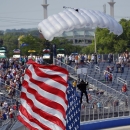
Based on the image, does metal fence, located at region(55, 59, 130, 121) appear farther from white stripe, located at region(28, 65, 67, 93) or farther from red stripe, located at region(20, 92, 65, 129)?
white stripe, located at region(28, 65, 67, 93)

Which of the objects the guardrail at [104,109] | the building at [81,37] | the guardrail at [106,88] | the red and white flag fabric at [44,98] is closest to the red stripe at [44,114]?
the red and white flag fabric at [44,98]

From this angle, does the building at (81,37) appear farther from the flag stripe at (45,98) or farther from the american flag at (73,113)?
the flag stripe at (45,98)

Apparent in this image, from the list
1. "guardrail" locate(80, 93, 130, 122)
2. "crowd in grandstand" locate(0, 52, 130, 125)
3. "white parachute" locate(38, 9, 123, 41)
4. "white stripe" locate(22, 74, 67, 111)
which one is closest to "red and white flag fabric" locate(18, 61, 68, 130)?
"white stripe" locate(22, 74, 67, 111)

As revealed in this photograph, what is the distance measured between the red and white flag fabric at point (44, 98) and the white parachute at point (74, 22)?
316 inches

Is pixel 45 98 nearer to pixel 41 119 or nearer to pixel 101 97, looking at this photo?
pixel 41 119

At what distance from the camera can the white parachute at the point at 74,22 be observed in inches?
663

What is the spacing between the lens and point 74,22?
17000 millimetres

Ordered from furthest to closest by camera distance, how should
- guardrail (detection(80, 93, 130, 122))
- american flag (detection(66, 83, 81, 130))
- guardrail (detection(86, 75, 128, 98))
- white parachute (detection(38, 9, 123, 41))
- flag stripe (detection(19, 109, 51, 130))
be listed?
guardrail (detection(86, 75, 128, 98))
guardrail (detection(80, 93, 130, 122))
white parachute (detection(38, 9, 123, 41))
american flag (detection(66, 83, 81, 130))
flag stripe (detection(19, 109, 51, 130))

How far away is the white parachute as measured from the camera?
55.3ft

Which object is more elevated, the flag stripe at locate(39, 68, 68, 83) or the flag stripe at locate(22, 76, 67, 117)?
the flag stripe at locate(39, 68, 68, 83)

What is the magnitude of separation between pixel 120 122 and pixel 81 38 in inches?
4028

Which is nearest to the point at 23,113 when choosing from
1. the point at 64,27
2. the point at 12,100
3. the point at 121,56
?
the point at 64,27

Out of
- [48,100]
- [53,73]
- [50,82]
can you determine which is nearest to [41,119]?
[48,100]

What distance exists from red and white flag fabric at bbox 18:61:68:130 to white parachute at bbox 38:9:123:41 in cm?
803
